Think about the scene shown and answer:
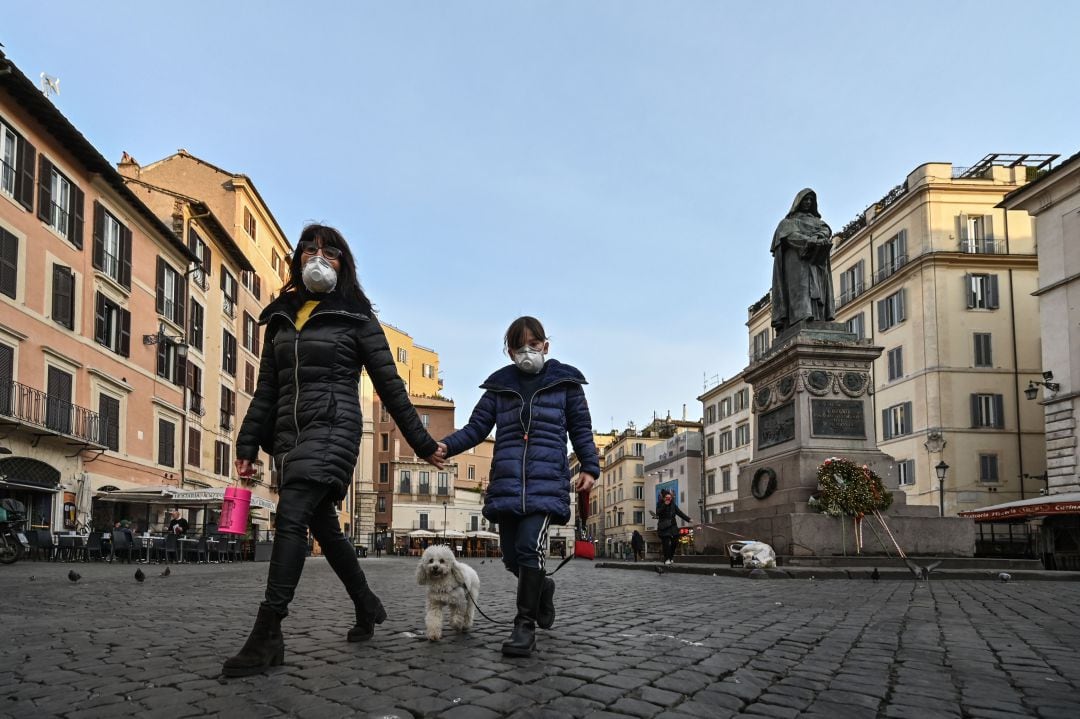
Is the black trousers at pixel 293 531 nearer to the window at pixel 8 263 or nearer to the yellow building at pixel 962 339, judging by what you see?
the window at pixel 8 263

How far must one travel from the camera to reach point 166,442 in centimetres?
3541

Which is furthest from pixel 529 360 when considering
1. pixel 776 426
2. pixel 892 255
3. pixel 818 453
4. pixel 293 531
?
pixel 892 255

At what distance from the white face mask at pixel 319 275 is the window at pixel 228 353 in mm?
40536

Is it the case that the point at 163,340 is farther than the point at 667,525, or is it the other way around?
the point at 163,340

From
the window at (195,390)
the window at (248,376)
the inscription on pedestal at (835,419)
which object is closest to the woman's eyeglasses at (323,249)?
the inscription on pedestal at (835,419)

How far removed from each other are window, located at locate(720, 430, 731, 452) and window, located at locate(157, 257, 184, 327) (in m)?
39.5

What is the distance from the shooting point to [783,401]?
1706 cm

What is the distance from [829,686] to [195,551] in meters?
25.4

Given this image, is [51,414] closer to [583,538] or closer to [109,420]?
[109,420]

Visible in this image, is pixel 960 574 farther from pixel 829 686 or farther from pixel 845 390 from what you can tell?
pixel 829 686

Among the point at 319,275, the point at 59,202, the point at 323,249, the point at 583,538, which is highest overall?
the point at 59,202

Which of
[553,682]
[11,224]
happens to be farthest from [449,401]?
[553,682]

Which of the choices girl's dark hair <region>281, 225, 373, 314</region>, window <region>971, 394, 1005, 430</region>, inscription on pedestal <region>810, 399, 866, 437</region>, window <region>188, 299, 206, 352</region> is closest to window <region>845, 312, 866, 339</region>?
window <region>971, 394, 1005, 430</region>

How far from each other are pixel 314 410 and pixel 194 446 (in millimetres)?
36227
